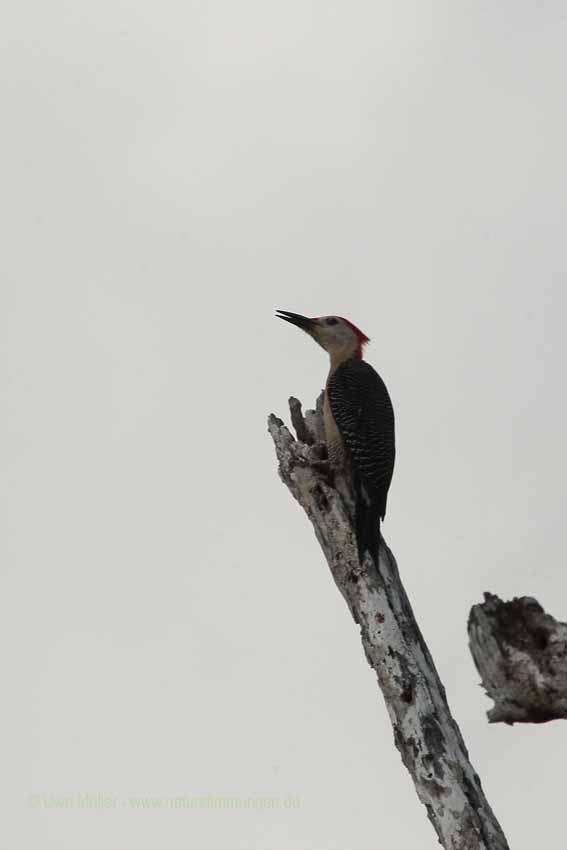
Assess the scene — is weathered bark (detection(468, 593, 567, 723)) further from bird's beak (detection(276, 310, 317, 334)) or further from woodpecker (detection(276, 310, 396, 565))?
bird's beak (detection(276, 310, 317, 334))

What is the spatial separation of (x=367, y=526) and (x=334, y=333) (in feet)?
16.5

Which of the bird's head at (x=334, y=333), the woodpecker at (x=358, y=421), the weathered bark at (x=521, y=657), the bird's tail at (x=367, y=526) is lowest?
the weathered bark at (x=521, y=657)

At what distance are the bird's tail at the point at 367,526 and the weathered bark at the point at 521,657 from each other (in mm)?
2742

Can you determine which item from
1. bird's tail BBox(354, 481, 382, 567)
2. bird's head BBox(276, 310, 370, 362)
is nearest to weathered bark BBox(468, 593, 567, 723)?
bird's tail BBox(354, 481, 382, 567)

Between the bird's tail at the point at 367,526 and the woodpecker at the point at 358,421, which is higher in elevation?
the woodpecker at the point at 358,421

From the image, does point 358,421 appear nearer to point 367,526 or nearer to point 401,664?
point 367,526

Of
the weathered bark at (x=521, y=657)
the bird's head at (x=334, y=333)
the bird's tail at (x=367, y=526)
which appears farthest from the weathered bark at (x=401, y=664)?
the bird's head at (x=334, y=333)

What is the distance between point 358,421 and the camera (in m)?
12.5

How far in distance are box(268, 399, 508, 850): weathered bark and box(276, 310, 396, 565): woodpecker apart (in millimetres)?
164

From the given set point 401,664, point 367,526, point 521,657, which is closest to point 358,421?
point 367,526

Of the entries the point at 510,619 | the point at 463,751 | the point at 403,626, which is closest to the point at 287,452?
the point at 403,626

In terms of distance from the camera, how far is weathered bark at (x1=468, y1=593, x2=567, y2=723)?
23.1 feet

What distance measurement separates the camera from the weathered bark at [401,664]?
8367mm

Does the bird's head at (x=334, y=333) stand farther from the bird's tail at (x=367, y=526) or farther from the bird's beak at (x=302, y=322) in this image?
the bird's tail at (x=367, y=526)
